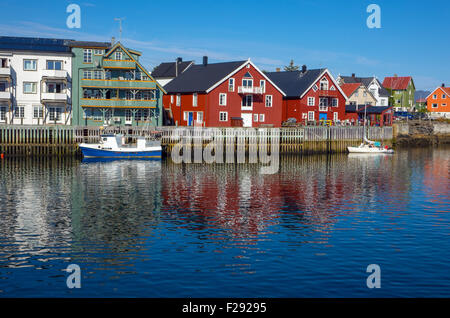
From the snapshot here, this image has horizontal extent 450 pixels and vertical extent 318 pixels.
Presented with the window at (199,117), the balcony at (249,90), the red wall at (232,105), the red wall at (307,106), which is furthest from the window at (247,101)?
the red wall at (307,106)

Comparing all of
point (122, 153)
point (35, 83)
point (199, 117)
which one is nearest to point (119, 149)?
point (122, 153)

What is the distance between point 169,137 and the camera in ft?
246

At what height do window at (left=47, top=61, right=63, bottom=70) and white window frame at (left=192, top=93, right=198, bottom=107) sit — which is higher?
window at (left=47, top=61, right=63, bottom=70)

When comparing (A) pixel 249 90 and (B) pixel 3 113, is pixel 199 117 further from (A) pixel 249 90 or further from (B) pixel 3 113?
(B) pixel 3 113

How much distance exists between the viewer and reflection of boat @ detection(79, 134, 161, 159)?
67.8m

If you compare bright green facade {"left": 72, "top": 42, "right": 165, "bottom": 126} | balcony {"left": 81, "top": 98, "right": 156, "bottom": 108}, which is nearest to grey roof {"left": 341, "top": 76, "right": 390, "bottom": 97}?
bright green facade {"left": 72, "top": 42, "right": 165, "bottom": 126}

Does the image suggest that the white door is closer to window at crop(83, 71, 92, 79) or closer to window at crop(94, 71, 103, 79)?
window at crop(94, 71, 103, 79)

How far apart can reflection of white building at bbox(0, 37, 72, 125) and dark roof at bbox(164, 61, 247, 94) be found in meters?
19.5

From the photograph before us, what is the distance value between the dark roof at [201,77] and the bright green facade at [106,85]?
9.68 meters

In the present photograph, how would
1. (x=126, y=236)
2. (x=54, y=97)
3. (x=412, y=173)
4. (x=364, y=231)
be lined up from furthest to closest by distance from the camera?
(x=54, y=97) → (x=412, y=173) → (x=364, y=231) → (x=126, y=236)
